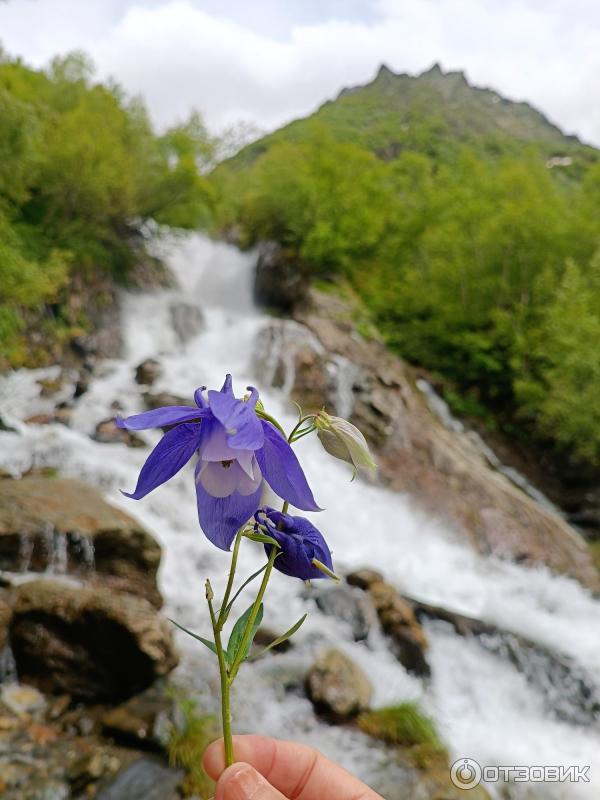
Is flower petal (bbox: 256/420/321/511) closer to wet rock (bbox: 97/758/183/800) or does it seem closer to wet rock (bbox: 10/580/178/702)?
wet rock (bbox: 97/758/183/800)

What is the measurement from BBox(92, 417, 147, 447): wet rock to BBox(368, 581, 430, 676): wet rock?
4040 mm

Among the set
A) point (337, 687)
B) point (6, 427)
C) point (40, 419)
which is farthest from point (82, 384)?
point (337, 687)

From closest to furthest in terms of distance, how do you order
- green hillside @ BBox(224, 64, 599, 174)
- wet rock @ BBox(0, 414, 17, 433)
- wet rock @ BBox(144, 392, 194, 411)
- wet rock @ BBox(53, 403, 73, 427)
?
wet rock @ BBox(0, 414, 17, 433) → wet rock @ BBox(53, 403, 73, 427) → wet rock @ BBox(144, 392, 194, 411) → green hillside @ BBox(224, 64, 599, 174)

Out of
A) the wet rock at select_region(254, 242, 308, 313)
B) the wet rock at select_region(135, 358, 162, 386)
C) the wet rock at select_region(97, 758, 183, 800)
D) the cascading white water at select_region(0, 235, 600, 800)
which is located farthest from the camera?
the wet rock at select_region(254, 242, 308, 313)

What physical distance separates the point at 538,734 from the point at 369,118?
32.5 m

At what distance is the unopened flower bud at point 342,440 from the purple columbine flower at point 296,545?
0.44 ft

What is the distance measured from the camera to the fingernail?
91 centimetres

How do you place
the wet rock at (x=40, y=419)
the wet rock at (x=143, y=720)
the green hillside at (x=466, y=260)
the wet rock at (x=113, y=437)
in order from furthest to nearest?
the green hillside at (x=466, y=260), the wet rock at (x=40, y=419), the wet rock at (x=113, y=437), the wet rock at (x=143, y=720)

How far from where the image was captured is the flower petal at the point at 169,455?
33.6 inches

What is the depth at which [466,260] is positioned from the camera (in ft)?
46.2

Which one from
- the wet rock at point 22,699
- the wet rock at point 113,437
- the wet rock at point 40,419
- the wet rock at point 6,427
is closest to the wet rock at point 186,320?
the wet rock at point 40,419

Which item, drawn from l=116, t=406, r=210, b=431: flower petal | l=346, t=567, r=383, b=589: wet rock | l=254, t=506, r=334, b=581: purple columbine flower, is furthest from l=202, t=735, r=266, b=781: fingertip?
l=346, t=567, r=383, b=589: wet rock

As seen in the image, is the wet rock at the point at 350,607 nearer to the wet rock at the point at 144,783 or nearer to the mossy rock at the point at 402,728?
the mossy rock at the point at 402,728

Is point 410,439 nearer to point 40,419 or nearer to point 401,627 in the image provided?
point 401,627
